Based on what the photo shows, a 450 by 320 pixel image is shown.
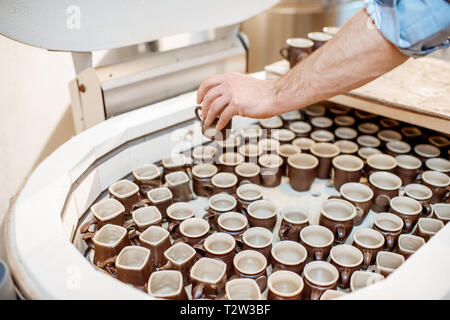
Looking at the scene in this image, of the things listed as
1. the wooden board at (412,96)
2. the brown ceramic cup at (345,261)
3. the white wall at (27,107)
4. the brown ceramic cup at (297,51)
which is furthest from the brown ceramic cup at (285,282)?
the white wall at (27,107)

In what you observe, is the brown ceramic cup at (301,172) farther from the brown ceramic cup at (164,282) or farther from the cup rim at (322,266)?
the brown ceramic cup at (164,282)

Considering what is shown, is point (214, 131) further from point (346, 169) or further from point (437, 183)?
point (437, 183)

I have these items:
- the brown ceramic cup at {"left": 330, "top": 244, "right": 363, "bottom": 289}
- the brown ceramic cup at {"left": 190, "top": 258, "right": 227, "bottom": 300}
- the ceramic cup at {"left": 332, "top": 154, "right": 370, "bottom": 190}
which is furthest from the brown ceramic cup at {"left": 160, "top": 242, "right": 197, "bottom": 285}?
the ceramic cup at {"left": 332, "top": 154, "right": 370, "bottom": 190}

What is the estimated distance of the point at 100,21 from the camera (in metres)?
1.39

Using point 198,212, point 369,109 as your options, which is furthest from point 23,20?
point 369,109

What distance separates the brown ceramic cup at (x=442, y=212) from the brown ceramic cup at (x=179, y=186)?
0.73 m

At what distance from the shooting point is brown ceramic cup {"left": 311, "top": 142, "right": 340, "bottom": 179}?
1.54 meters

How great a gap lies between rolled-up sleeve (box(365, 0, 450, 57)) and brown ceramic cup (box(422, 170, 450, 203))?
0.56 metres

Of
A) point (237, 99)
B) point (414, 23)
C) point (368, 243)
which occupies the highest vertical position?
point (414, 23)

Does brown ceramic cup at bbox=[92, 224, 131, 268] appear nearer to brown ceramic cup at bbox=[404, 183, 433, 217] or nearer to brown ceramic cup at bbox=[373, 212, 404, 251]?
brown ceramic cup at bbox=[373, 212, 404, 251]

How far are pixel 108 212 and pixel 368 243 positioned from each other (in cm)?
73

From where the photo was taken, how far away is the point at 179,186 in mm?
1393

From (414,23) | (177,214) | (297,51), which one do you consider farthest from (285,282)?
(297,51)

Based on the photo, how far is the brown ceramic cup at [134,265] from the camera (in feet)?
3.42
